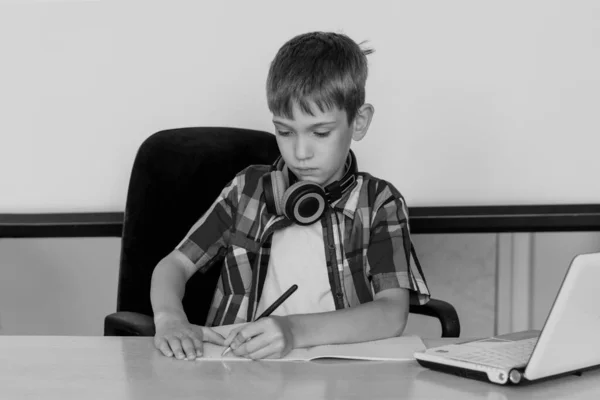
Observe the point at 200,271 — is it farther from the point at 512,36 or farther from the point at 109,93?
the point at 512,36

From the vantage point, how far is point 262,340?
3.48 ft

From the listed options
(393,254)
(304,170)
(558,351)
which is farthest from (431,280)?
(558,351)

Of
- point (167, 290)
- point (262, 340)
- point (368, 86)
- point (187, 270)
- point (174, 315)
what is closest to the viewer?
point (262, 340)

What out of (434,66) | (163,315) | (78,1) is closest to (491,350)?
(163,315)

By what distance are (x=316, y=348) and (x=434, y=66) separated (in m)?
1.01

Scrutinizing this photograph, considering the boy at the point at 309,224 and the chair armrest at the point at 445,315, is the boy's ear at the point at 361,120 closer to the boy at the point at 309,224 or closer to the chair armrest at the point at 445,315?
the boy at the point at 309,224

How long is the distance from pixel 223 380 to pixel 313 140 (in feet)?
1.87

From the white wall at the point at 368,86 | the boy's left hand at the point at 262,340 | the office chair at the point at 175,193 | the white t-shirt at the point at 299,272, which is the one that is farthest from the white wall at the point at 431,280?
the boy's left hand at the point at 262,340

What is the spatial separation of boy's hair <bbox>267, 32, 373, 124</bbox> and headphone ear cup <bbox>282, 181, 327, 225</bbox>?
0.15 meters

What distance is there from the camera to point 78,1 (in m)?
1.92

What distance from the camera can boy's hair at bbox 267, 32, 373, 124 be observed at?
1.39 metres

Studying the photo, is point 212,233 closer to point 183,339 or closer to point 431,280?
point 183,339

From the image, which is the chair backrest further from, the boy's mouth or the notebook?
the notebook

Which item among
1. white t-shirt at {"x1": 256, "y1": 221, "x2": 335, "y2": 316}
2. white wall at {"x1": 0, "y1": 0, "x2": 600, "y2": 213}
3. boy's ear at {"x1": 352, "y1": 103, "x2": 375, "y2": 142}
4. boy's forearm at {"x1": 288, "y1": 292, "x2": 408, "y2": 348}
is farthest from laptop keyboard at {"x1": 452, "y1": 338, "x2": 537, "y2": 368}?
white wall at {"x1": 0, "y1": 0, "x2": 600, "y2": 213}
